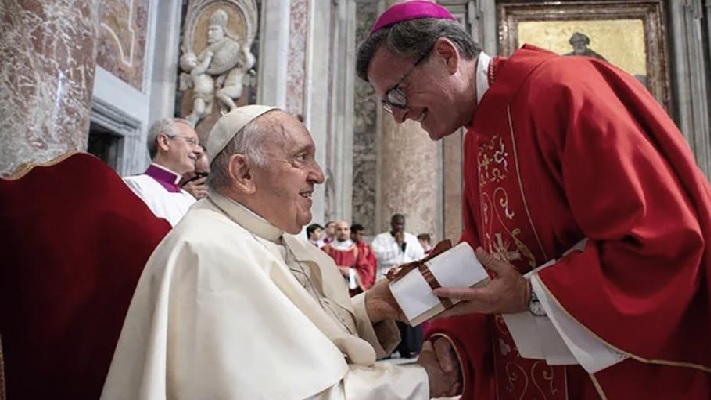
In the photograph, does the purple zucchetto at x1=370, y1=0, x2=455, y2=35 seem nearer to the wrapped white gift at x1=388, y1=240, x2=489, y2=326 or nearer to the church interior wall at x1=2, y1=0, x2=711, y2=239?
the wrapped white gift at x1=388, y1=240, x2=489, y2=326

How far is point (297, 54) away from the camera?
891 cm

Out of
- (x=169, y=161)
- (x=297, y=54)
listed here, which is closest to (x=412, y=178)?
(x=297, y=54)

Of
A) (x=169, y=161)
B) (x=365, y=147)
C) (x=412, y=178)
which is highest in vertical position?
(x=365, y=147)

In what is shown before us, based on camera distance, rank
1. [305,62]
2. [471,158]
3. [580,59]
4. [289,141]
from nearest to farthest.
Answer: [580,59], [289,141], [471,158], [305,62]

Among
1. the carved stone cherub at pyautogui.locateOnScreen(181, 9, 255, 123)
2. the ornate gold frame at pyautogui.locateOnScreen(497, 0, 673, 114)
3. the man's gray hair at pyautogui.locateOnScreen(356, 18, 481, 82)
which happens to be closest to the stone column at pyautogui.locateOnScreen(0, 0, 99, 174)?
the man's gray hair at pyautogui.locateOnScreen(356, 18, 481, 82)

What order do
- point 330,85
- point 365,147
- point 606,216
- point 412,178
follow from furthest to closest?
point 365,147, point 330,85, point 412,178, point 606,216

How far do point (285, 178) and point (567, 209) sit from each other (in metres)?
0.82

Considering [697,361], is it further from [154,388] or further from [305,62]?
[305,62]

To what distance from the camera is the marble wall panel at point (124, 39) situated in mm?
6977

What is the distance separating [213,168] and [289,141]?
0.83ft

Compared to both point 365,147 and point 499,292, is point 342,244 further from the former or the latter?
point 499,292

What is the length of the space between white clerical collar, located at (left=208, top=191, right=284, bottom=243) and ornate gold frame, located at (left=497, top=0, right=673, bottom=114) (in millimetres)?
11458

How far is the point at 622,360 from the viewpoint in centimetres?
155

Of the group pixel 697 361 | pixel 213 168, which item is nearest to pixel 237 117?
pixel 213 168
